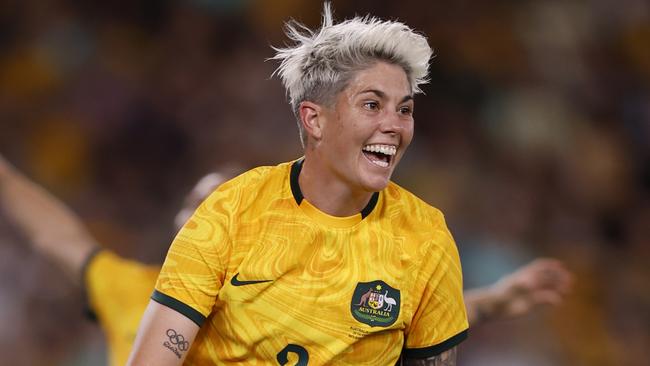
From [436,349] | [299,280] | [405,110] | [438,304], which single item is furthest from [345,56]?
[436,349]

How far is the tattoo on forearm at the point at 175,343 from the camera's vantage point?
2.68 meters

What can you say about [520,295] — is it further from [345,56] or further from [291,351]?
[345,56]

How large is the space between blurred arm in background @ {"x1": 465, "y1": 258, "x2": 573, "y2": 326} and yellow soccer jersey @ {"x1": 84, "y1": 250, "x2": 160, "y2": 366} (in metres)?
1.54

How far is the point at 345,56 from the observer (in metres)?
2.83

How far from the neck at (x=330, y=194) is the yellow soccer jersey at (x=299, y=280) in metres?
0.02

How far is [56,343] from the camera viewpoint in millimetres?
5984

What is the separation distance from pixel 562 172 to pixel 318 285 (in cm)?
418

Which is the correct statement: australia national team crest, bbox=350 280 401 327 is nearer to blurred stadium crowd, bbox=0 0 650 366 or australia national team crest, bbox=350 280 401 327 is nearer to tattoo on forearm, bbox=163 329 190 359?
tattoo on forearm, bbox=163 329 190 359

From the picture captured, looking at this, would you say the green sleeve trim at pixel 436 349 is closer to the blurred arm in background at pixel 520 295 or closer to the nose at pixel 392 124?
the nose at pixel 392 124

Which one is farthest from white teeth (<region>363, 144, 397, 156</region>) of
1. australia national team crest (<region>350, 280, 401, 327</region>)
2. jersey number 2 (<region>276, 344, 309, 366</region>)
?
jersey number 2 (<region>276, 344, 309, 366</region>)

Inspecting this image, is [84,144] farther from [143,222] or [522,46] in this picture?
[522,46]

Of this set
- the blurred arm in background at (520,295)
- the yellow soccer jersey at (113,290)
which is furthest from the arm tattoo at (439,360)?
the yellow soccer jersey at (113,290)

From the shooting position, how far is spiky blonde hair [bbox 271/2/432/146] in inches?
111

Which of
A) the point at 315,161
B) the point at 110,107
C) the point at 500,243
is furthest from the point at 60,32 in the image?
the point at 315,161
